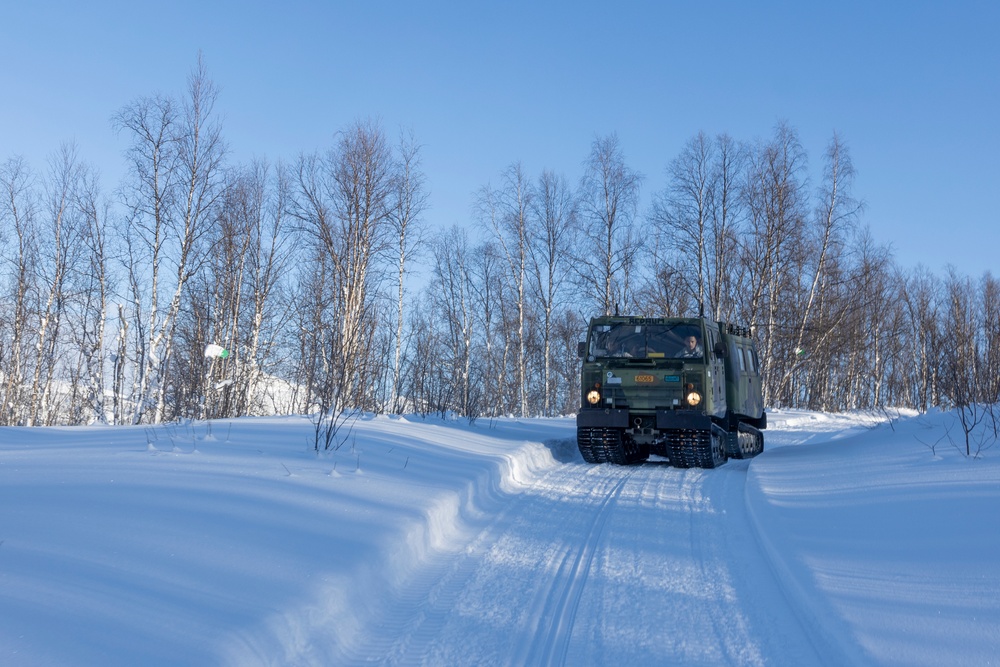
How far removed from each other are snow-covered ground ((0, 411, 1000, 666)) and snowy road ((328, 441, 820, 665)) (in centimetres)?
2

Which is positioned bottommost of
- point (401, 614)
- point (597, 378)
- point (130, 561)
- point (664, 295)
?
point (401, 614)

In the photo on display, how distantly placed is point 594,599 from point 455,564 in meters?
1.35

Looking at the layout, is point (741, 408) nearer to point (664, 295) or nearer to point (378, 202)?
point (378, 202)

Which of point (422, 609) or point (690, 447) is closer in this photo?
point (422, 609)

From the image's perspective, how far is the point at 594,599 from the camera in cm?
472

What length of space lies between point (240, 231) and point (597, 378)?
14.6 metres

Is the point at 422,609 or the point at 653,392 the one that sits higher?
the point at 653,392

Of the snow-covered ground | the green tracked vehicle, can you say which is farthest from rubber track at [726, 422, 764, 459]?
the snow-covered ground

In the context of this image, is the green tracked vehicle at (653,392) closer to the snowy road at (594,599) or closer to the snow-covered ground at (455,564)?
the snow-covered ground at (455,564)

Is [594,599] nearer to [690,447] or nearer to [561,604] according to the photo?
[561,604]

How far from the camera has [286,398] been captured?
26.4 metres

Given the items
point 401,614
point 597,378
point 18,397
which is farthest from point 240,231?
point 401,614

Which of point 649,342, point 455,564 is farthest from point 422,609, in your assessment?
point 649,342

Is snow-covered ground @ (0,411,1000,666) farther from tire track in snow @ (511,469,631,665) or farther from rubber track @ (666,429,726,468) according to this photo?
rubber track @ (666,429,726,468)
